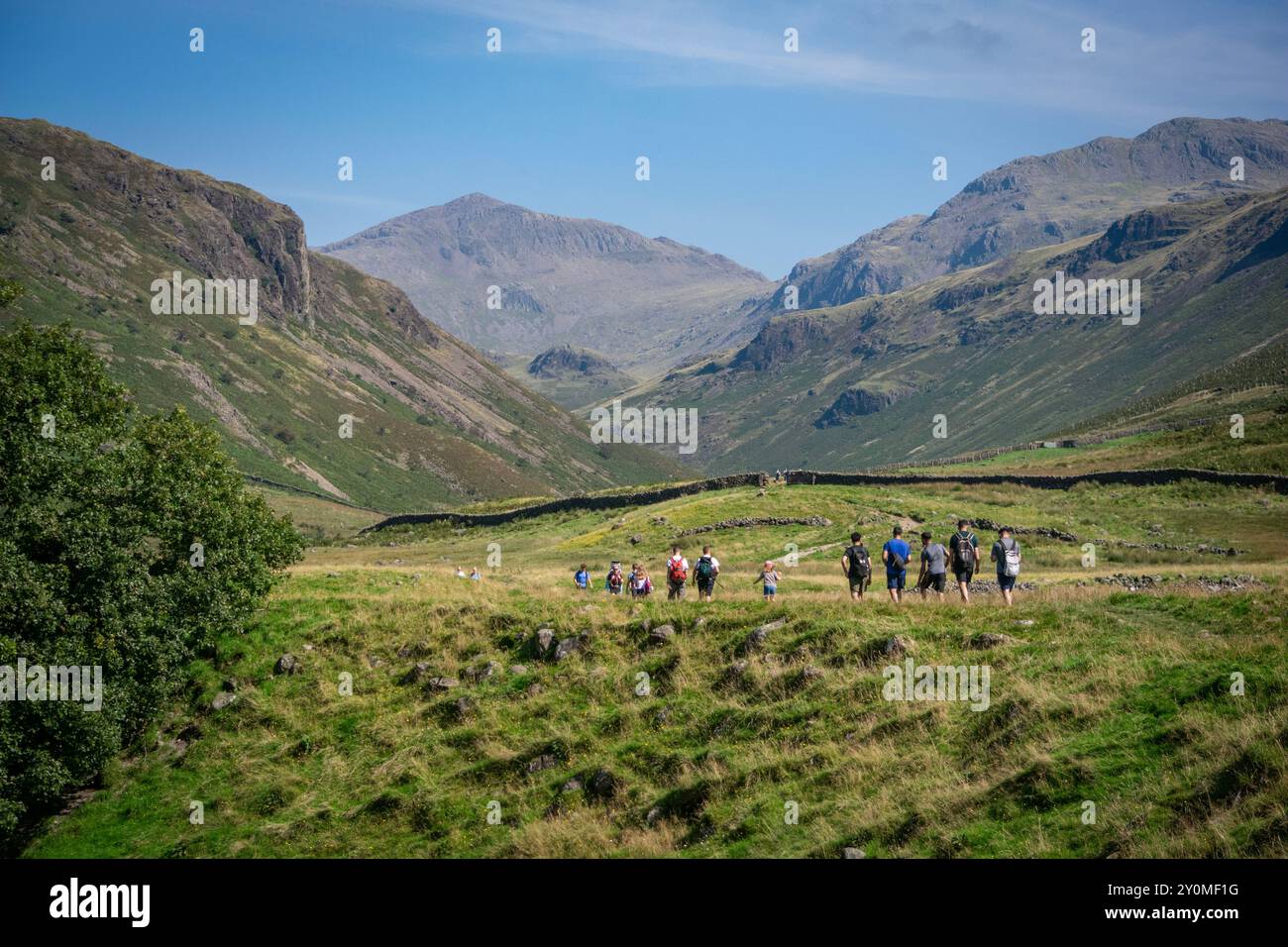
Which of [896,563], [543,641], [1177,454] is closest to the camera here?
[896,563]

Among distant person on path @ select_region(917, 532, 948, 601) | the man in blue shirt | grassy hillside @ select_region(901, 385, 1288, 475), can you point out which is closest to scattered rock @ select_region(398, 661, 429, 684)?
the man in blue shirt

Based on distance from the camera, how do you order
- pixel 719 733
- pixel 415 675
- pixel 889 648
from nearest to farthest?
1. pixel 719 733
2. pixel 889 648
3. pixel 415 675

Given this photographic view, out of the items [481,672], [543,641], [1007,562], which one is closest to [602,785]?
[543,641]

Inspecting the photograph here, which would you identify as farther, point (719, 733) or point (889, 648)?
point (889, 648)

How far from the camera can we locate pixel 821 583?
3925 cm

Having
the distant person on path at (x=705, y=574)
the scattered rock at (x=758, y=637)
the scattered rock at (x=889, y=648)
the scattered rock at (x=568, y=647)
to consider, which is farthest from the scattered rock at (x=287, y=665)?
the scattered rock at (x=889, y=648)

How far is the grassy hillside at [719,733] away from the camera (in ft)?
59.6

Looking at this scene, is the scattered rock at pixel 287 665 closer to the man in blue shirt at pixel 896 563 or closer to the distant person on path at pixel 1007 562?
the man in blue shirt at pixel 896 563

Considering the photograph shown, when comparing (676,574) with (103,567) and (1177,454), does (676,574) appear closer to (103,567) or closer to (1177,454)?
(103,567)

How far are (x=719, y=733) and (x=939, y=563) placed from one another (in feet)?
32.1

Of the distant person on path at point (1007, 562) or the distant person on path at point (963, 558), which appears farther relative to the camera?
the distant person on path at point (963, 558)

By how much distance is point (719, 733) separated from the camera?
25.1 meters

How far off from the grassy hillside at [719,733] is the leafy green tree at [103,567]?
1916 millimetres

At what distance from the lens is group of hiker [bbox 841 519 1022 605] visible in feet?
94.6
